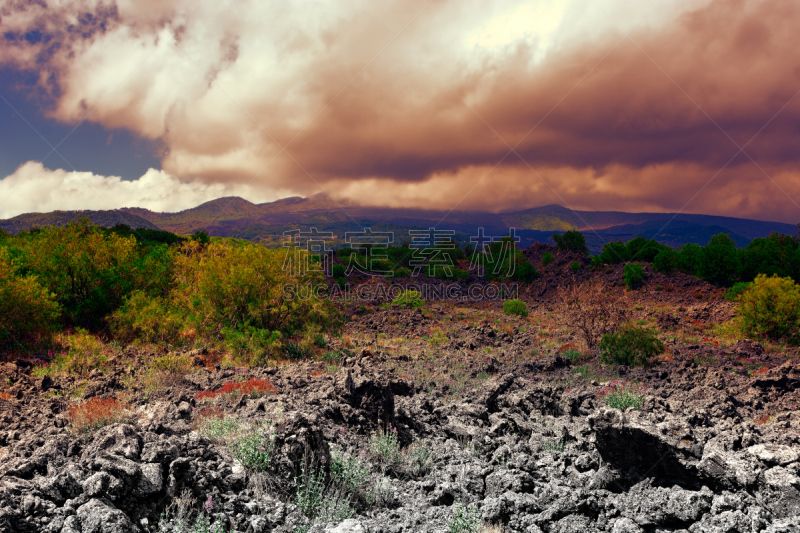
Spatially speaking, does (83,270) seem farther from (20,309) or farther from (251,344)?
(251,344)

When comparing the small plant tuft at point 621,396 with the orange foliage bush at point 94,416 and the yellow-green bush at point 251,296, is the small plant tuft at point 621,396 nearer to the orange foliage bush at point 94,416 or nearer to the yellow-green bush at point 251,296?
the orange foliage bush at point 94,416

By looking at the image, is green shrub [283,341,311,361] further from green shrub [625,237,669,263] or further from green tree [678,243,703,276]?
green shrub [625,237,669,263]

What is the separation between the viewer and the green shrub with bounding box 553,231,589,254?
56516mm

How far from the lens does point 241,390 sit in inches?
352

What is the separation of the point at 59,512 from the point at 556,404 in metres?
8.37

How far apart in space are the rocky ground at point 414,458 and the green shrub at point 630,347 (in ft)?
10.6

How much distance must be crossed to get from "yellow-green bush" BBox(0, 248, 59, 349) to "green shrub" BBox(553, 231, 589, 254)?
177ft

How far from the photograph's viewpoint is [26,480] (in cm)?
409

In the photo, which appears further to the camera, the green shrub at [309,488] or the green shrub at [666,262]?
the green shrub at [666,262]

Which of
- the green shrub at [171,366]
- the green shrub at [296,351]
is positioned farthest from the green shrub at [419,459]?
the green shrub at [296,351]

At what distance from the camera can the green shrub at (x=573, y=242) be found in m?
56.5

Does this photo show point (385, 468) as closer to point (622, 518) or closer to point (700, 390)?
point (622, 518)

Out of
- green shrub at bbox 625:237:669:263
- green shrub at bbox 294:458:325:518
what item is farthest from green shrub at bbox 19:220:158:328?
green shrub at bbox 625:237:669:263

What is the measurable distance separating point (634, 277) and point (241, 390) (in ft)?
142
